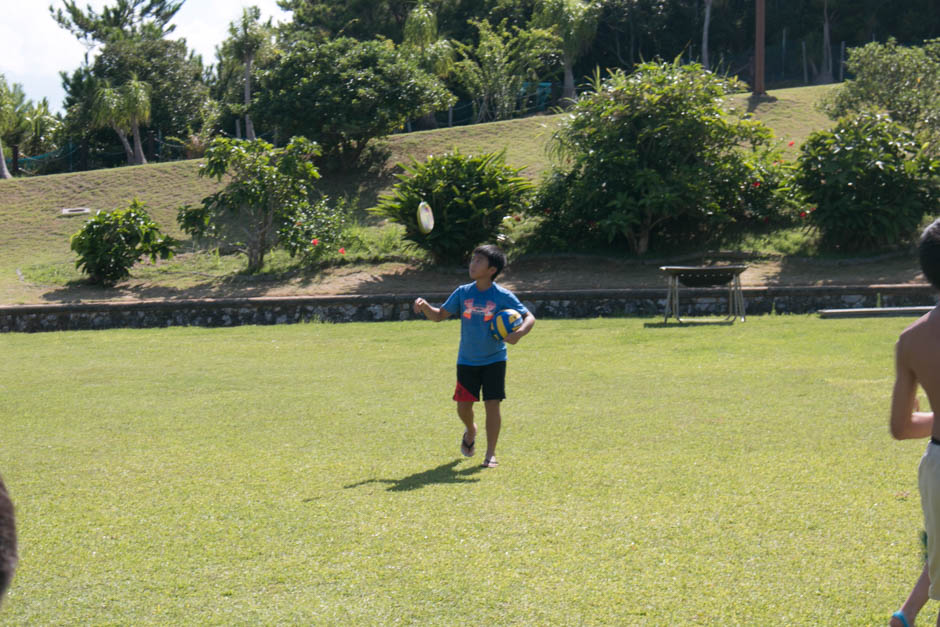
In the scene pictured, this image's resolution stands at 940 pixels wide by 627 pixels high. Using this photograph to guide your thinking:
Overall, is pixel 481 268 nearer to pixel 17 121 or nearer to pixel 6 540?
pixel 6 540

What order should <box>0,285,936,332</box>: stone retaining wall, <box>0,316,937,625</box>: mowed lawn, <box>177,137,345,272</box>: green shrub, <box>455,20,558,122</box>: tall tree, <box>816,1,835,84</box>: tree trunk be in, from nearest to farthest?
<box>0,316,937,625</box>: mowed lawn → <box>0,285,936,332</box>: stone retaining wall → <box>177,137,345,272</box>: green shrub → <box>455,20,558,122</box>: tall tree → <box>816,1,835,84</box>: tree trunk

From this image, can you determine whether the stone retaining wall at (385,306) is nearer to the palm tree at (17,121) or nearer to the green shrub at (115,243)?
the green shrub at (115,243)

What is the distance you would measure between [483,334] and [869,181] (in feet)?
44.3

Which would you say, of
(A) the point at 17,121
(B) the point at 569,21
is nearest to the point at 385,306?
(B) the point at 569,21

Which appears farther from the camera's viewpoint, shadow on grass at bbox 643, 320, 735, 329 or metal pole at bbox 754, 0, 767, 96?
metal pole at bbox 754, 0, 767, 96

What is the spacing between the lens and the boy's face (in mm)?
6578

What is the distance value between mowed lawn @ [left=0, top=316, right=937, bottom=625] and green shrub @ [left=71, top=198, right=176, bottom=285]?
9.11 m

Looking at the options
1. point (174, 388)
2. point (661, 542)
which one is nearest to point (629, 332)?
point (174, 388)

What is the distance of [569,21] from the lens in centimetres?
3769

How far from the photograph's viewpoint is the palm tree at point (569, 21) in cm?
3772

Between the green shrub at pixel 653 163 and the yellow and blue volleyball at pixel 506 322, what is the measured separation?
1190 centimetres

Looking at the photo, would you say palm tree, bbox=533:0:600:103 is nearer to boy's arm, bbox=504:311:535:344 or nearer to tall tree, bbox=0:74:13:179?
tall tree, bbox=0:74:13:179

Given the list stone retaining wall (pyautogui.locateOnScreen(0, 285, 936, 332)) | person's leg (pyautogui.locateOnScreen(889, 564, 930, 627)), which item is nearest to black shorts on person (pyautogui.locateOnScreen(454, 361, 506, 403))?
person's leg (pyautogui.locateOnScreen(889, 564, 930, 627))

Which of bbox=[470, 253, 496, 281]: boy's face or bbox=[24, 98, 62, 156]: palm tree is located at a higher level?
bbox=[24, 98, 62, 156]: palm tree
